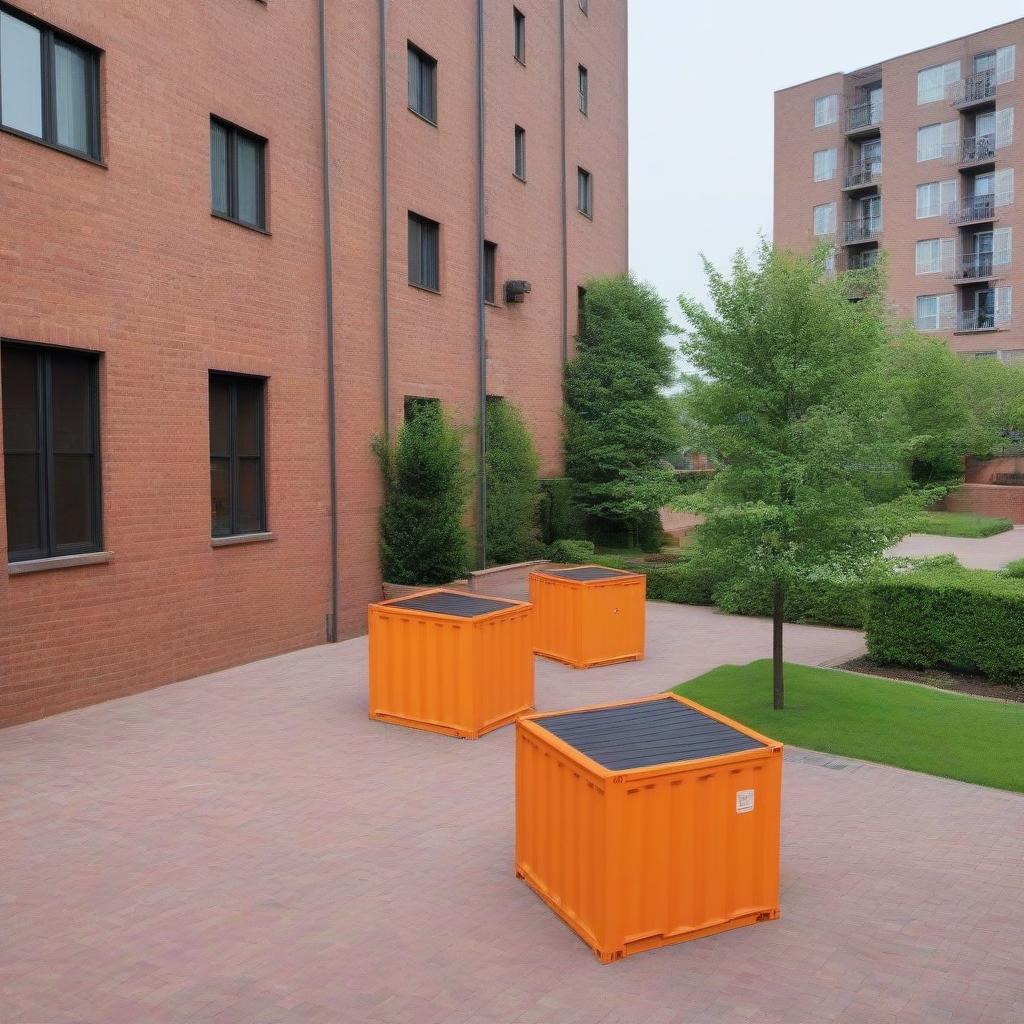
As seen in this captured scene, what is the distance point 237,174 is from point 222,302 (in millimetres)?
1919

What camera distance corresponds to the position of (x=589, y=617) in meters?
13.2

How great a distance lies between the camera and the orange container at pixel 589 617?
13.2 metres

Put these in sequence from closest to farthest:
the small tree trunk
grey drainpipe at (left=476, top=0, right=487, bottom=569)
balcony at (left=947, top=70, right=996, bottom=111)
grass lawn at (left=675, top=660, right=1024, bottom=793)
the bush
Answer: grass lawn at (left=675, top=660, right=1024, bottom=793) → the small tree trunk → the bush → grey drainpipe at (left=476, top=0, right=487, bottom=569) → balcony at (left=947, top=70, right=996, bottom=111)

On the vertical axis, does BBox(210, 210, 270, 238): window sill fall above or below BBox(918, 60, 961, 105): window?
below

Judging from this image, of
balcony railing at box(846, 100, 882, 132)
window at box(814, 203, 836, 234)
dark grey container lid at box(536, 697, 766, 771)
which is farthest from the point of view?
window at box(814, 203, 836, 234)

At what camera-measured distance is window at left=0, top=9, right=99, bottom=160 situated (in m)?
10.0

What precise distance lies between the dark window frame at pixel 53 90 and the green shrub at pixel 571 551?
1247 cm

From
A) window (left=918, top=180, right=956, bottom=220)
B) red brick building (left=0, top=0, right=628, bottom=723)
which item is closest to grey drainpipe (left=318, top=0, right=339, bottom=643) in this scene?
red brick building (left=0, top=0, right=628, bottom=723)

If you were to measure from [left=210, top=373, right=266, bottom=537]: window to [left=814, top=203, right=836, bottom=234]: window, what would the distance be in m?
47.0

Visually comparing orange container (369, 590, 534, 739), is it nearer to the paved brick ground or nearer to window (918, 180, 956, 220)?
the paved brick ground

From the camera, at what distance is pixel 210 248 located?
12500mm

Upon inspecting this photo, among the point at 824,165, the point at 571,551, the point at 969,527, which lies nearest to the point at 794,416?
the point at 571,551

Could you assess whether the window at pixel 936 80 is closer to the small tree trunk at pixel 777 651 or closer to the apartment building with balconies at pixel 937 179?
the apartment building with balconies at pixel 937 179

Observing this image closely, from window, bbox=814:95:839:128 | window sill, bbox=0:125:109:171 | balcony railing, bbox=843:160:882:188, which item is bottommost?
window sill, bbox=0:125:109:171
